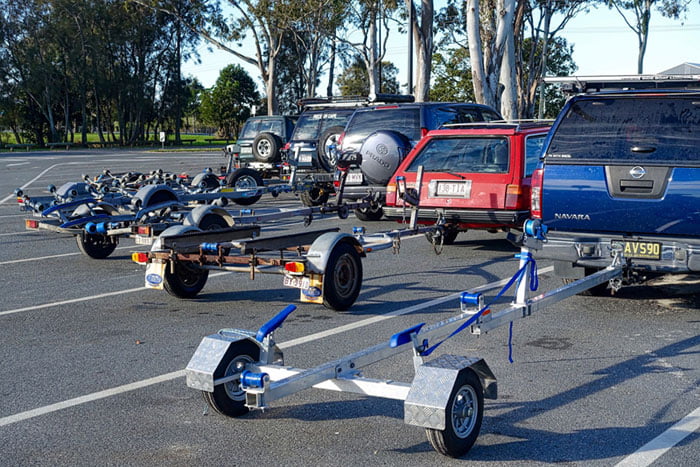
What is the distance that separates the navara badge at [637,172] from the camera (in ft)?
24.3

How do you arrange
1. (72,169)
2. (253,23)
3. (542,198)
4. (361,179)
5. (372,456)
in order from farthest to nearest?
(253,23)
(72,169)
(361,179)
(542,198)
(372,456)

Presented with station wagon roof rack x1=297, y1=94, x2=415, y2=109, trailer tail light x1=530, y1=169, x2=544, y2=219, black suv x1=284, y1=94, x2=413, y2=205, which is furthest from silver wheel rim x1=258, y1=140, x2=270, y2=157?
trailer tail light x1=530, y1=169, x2=544, y2=219

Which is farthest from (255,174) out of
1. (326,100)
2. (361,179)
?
(361,179)

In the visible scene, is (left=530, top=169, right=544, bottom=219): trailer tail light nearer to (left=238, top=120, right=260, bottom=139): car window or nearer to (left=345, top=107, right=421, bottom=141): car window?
(left=345, top=107, right=421, bottom=141): car window

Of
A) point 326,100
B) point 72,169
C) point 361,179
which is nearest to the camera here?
point 361,179

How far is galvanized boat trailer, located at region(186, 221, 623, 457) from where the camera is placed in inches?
171

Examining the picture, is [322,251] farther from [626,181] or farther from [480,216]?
[480,216]

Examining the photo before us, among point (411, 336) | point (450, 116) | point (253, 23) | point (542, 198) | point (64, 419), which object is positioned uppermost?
point (253, 23)

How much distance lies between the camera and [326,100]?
20.2 meters

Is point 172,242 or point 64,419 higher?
point 172,242

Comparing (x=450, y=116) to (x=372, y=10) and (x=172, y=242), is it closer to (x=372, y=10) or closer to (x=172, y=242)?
(x=172, y=242)

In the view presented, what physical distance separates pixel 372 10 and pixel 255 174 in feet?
101

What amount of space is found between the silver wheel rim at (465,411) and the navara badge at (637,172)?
3.67m

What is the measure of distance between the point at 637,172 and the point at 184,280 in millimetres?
4514
